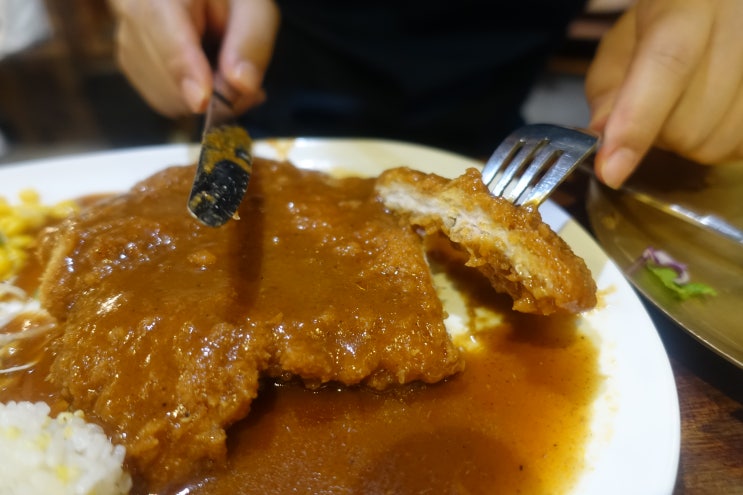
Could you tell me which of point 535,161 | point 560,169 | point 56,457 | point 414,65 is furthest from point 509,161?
point 56,457

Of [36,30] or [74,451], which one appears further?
[36,30]

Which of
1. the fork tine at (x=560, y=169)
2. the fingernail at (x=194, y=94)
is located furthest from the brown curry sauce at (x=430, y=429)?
the fingernail at (x=194, y=94)

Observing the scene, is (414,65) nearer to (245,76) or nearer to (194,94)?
(245,76)

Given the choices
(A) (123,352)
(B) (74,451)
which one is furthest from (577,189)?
(B) (74,451)

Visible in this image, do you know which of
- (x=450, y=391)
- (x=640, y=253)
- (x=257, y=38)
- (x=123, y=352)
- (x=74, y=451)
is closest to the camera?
(x=74, y=451)

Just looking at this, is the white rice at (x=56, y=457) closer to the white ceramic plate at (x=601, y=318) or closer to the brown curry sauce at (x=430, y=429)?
the brown curry sauce at (x=430, y=429)

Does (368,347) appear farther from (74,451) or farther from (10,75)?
(10,75)

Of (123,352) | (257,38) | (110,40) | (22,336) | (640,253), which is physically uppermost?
(257,38)
